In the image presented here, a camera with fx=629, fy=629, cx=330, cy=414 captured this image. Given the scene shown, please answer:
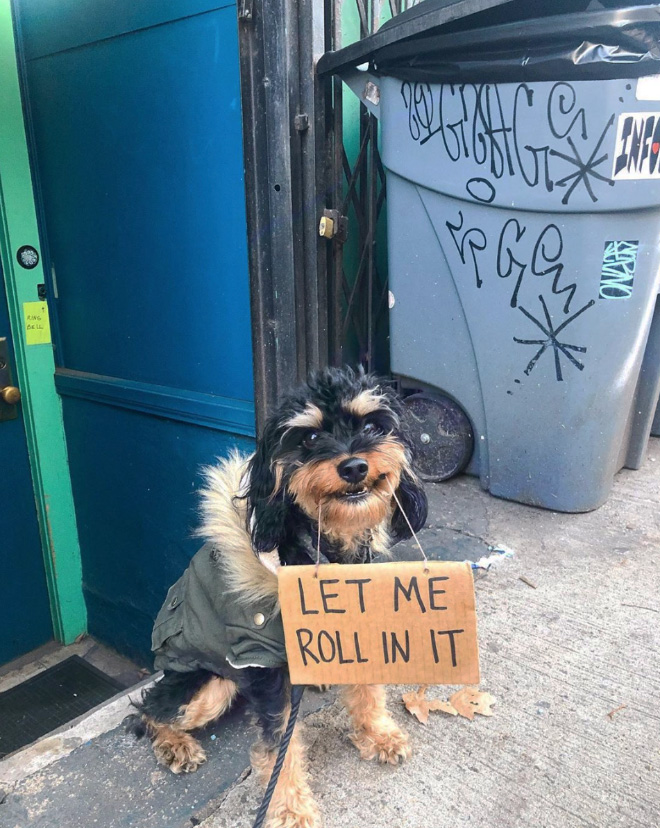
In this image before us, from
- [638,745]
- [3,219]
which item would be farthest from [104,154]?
[638,745]

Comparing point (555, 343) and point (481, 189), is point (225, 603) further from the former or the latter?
point (481, 189)

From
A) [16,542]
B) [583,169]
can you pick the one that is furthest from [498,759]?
[16,542]

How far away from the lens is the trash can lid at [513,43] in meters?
2.41

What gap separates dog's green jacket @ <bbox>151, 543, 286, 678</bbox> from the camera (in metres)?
1.69

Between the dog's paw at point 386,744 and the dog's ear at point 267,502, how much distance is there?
0.69m

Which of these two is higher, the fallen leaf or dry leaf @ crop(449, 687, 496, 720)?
dry leaf @ crop(449, 687, 496, 720)

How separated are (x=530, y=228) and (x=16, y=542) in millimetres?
3568

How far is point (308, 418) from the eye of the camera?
157 centimetres

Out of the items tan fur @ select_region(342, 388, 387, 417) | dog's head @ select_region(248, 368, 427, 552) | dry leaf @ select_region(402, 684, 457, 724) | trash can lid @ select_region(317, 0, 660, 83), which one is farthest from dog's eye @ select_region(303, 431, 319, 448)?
trash can lid @ select_region(317, 0, 660, 83)

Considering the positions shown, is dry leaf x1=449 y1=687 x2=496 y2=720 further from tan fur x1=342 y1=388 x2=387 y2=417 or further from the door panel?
the door panel

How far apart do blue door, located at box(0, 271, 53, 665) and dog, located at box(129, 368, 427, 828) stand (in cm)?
235

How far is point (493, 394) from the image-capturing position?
3.17m

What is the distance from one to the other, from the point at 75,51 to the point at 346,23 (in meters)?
1.50

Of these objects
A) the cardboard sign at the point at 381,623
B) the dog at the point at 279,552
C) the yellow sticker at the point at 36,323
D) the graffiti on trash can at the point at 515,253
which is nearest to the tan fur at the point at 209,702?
the dog at the point at 279,552
